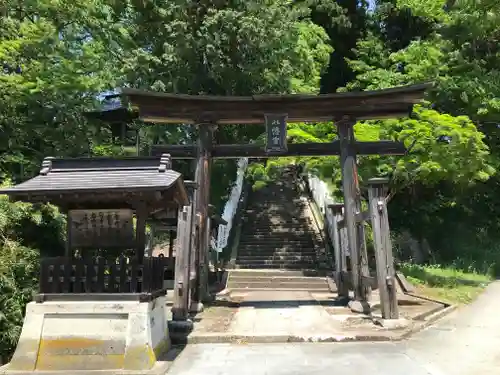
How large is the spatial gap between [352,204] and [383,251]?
2091mm

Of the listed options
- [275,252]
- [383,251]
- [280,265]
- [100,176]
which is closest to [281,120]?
[383,251]

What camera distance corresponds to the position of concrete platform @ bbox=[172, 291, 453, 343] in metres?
8.88

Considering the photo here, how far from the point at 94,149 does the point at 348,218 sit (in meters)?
10.3

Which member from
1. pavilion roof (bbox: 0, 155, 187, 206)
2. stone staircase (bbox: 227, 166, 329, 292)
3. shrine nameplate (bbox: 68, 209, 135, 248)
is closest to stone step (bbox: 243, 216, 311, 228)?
stone staircase (bbox: 227, 166, 329, 292)

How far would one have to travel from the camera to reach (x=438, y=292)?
1395 centimetres

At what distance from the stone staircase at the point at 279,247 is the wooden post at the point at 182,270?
550 centimetres

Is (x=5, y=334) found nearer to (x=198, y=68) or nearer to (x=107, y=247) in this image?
(x=107, y=247)

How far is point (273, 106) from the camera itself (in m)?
12.1

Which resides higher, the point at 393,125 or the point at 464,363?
the point at 393,125


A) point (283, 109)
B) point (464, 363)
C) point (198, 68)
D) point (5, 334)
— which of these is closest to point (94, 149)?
point (198, 68)

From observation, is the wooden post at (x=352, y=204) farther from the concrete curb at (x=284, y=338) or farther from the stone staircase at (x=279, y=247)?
the stone staircase at (x=279, y=247)

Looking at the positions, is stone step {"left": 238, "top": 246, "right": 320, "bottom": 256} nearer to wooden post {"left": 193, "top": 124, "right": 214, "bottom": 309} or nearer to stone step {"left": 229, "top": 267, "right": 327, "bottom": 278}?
stone step {"left": 229, "top": 267, "right": 327, "bottom": 278}

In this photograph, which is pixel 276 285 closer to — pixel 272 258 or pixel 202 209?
pixel 272 258

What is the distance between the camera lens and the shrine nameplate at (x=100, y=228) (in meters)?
7.98
